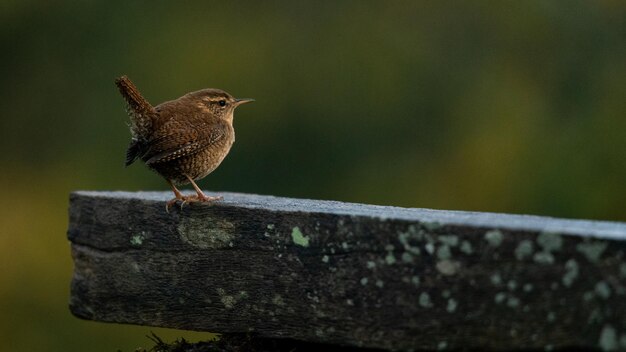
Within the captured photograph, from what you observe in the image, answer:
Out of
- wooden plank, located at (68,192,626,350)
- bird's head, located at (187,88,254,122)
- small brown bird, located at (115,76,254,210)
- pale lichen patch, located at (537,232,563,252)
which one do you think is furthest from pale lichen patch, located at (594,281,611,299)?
bird's head, located at (187,88,254,122)

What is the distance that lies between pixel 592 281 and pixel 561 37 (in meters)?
10.5

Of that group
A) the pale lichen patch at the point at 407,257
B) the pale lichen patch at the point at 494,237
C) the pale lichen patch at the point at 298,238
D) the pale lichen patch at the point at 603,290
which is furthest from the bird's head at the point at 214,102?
the pale lichen patch at the point at 603,290

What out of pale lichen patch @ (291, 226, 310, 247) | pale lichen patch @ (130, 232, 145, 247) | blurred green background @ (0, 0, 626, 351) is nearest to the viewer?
pale lichen patch @ (291, 226, 310, 247)

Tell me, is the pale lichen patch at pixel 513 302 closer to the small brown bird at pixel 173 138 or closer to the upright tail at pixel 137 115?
the small brown bird at pixel 173 138

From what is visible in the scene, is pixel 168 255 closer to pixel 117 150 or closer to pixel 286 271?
pixel 286 271

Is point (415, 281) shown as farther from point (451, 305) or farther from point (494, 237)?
point (494, 237)

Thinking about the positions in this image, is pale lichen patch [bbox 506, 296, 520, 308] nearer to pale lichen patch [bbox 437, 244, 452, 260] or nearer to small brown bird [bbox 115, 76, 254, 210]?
pale lichen patch [bbox 437, 244, 452, 260]

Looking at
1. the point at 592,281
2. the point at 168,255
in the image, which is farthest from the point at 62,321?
the point at 592,281

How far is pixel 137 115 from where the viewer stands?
14.7 feet

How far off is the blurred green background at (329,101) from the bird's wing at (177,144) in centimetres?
560

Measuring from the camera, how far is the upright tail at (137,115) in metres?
4.45

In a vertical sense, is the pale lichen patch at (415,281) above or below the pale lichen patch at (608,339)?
above

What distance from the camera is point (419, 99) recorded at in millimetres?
11969

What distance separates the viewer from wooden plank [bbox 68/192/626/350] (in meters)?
2.64
